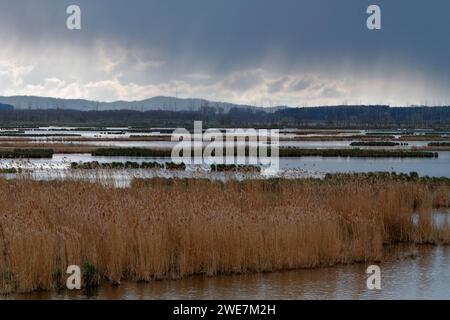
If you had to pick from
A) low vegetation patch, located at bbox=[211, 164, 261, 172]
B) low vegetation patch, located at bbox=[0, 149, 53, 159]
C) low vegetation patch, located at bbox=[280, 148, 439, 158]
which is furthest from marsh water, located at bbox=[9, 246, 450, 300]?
low vegetation patch, located at bbox=[280, 148, 439, 158]

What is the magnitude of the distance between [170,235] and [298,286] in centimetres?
276

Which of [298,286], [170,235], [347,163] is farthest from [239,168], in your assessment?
[298,286]

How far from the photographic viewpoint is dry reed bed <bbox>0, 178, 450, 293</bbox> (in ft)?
42.2

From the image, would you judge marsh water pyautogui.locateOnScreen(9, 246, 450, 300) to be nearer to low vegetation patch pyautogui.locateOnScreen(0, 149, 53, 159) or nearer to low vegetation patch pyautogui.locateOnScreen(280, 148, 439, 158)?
low vegetation patch pyautogui.locateOnScreen(0, 149, 53, 159)

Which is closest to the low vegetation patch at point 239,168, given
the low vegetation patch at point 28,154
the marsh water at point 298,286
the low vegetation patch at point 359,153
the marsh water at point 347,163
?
the marsh water at point 347,163

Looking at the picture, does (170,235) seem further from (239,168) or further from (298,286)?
(239,168)

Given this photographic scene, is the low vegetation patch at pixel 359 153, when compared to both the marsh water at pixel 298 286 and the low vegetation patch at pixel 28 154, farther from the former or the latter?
the marsh water at pixel 298 286

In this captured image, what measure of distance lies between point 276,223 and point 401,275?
2.82 meters

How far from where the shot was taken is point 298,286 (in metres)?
13.4

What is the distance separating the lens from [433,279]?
46.1ft

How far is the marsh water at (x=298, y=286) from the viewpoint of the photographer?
12.7 meters

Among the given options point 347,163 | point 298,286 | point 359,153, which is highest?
point 359,153

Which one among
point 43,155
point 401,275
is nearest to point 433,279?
point 401,275
